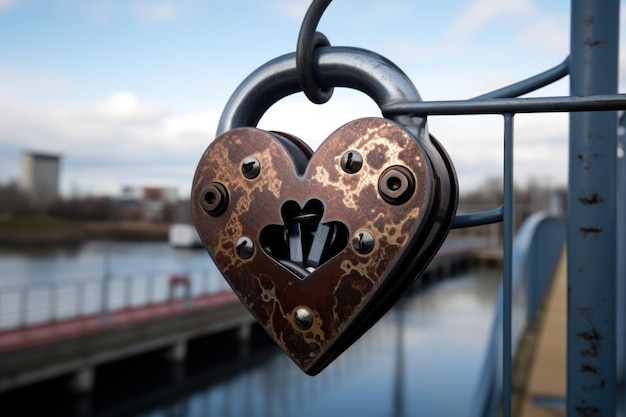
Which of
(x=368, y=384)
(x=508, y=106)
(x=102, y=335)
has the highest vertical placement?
(x=508, y=106)

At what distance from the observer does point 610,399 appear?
0.61 meters

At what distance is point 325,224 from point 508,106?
16 centimetres

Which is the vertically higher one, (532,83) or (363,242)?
(532,83)

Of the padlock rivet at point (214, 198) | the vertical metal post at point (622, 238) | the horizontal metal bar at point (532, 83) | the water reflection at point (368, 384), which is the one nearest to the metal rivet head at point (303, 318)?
the padlock rivet at point (214, 198)

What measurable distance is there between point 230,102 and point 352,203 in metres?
0.17

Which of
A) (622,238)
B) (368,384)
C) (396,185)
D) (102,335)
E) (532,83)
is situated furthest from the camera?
(368,384)

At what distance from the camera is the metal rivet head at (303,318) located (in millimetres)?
456

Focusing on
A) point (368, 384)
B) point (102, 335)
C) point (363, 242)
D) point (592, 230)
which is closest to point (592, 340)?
point (592, 230)

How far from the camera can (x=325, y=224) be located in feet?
1.49

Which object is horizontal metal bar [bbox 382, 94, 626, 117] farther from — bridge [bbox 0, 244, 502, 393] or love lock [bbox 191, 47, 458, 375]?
bridge [bbox 0, 244, 502, 393]

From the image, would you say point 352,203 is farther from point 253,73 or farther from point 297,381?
point 297,381

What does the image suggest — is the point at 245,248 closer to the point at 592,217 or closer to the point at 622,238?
the point at 592,217

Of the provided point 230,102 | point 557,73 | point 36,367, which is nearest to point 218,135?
point 230,102

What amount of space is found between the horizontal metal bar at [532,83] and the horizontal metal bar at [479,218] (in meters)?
0.11
